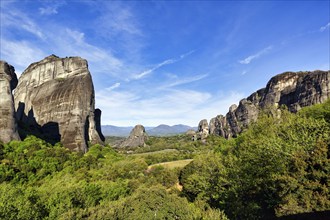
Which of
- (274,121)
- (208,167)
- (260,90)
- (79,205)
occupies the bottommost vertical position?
(79,205)

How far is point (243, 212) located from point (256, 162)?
7.41m

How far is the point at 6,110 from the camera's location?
5378 cm

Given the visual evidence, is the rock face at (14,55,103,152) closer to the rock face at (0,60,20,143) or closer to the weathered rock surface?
the rock face at (0,60,20,143)

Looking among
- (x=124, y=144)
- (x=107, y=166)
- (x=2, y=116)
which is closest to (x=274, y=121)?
(x=107, y=166)

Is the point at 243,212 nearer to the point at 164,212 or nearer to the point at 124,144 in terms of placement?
the point at 164,212

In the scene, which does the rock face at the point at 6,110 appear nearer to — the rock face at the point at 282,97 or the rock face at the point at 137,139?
the rock face at the point at 282,97

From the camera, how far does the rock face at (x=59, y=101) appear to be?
70.2m

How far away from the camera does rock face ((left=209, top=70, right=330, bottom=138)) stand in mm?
84400

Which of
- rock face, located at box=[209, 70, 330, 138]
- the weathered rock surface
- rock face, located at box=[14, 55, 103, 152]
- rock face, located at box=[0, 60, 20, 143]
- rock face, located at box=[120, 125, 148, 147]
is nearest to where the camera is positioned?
rock face, located at box=[0, 60, 20, 143]

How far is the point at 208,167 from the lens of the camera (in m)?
35.3

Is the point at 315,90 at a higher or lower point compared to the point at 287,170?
higher

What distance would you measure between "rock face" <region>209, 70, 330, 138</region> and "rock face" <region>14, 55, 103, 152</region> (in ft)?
156

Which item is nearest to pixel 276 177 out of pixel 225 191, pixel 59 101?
pixel 225 191

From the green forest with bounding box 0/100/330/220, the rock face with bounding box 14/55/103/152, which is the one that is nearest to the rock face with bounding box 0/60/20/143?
the green forest with bounding box 0/100/330/220
